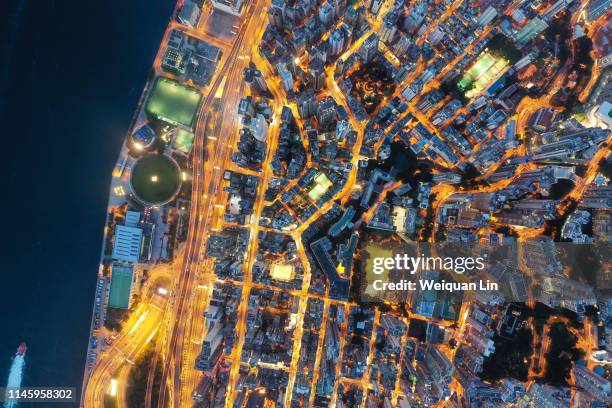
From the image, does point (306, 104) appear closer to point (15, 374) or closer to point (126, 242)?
point (126, 242)

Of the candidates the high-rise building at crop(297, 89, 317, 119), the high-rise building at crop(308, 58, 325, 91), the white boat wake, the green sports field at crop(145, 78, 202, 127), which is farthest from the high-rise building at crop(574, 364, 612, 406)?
the white boat wake

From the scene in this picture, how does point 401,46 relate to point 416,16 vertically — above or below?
below

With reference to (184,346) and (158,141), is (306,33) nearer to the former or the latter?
(158,141)

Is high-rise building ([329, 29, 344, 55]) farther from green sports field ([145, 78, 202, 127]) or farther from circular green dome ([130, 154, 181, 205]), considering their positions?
circular green dome ([130, 154, 181, 205])

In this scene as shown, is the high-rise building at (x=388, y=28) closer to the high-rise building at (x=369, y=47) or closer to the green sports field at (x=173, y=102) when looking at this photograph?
the high-rise building at (x=369, y=47)

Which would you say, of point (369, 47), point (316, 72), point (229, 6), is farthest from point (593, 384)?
point (229, 6)

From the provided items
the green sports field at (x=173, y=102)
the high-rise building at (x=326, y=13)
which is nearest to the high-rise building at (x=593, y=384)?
the high-rise building at (x=326, y=13)
